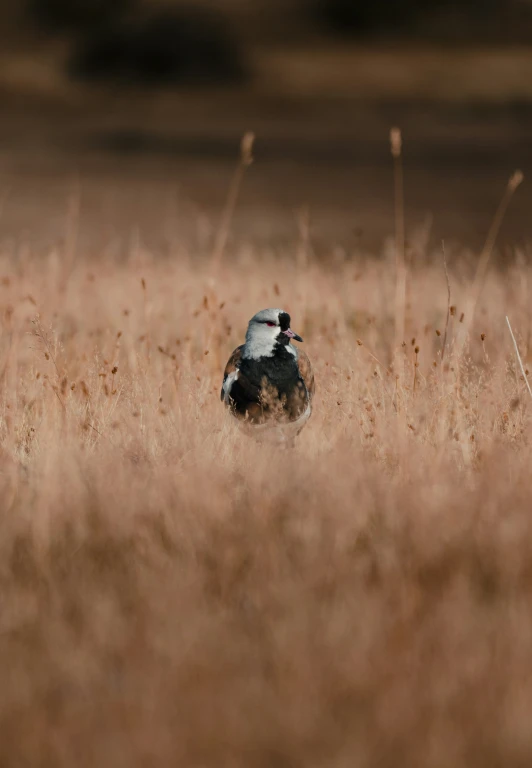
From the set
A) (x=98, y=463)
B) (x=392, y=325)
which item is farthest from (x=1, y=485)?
(x=392, y=325)

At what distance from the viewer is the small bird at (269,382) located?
4.75m

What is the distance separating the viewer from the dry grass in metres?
2.36

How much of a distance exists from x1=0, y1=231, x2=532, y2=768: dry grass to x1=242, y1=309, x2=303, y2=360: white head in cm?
45

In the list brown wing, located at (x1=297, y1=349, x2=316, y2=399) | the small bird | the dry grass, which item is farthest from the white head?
the dry grass

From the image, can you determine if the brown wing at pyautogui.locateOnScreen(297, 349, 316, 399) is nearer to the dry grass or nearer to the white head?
the dry grass

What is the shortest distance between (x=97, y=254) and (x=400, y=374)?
976cm

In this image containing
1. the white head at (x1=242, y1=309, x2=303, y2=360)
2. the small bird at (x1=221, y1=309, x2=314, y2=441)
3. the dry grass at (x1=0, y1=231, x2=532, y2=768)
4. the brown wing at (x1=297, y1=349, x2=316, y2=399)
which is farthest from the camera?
the brown wing at (x1=297, y1=349, x2=316, y2=399)

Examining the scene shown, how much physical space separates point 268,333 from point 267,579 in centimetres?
208

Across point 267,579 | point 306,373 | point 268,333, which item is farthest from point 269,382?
point 267,579

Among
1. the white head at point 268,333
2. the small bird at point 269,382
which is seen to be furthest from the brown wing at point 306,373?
the white head at point 268,333

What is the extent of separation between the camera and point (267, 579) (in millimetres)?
3117

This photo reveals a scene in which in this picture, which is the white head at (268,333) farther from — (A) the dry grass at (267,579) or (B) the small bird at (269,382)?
(A) the dry grass at (267,579)

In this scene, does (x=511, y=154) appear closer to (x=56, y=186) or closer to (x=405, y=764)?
(x=56, y=186)

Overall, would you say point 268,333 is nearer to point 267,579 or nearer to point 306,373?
point 306,373
